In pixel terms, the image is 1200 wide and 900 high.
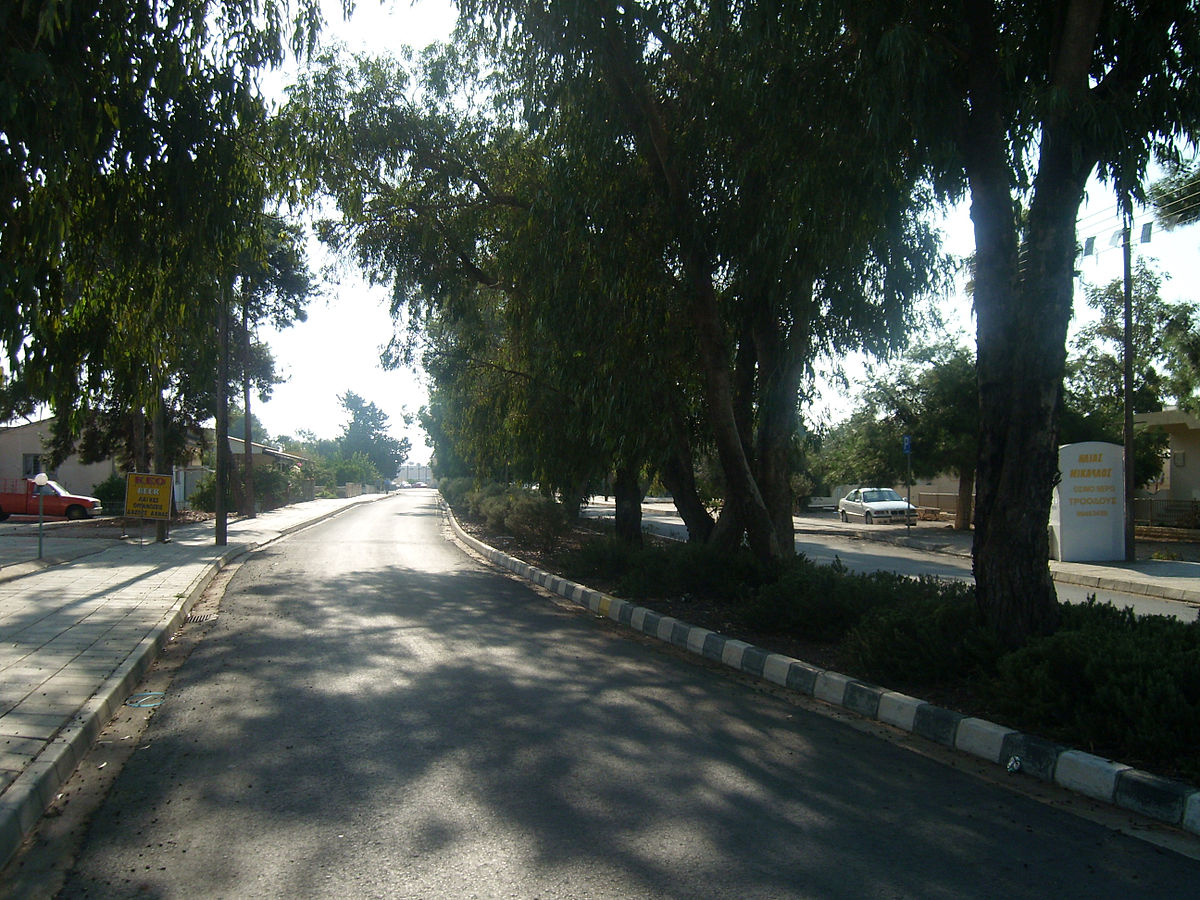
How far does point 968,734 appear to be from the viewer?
575 centimetres

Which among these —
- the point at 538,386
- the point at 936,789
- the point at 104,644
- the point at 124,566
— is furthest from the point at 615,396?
the point at 124,566

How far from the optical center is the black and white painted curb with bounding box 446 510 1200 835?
4.58m

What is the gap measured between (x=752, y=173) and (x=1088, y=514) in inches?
491

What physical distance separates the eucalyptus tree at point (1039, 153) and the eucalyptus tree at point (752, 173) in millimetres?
659

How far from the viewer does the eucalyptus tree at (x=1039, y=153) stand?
6723 mm

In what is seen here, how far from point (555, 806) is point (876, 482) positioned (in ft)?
96.8

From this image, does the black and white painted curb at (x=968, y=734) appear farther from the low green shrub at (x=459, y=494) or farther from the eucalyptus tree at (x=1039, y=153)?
the low green shrub at (x=459, y=494)

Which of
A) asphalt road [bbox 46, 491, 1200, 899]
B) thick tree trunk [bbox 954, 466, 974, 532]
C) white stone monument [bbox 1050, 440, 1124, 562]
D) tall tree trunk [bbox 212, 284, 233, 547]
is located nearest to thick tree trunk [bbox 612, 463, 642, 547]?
white stone monument [bbox 1050, 440, 1124, 562]

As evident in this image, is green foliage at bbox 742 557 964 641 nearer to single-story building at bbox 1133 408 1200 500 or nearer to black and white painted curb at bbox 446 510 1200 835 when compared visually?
black and white painted curb at bbox 446 510 1200 835

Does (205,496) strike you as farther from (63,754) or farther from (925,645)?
(925,645)

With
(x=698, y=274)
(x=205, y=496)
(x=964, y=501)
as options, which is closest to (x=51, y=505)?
(x=205, y=496)

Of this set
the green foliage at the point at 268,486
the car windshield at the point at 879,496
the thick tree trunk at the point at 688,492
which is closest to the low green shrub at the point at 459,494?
the green foliage at the point at 268,486

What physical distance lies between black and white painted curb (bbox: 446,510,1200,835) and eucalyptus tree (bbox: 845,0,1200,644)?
115cm

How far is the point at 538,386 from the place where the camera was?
14.7 meters
